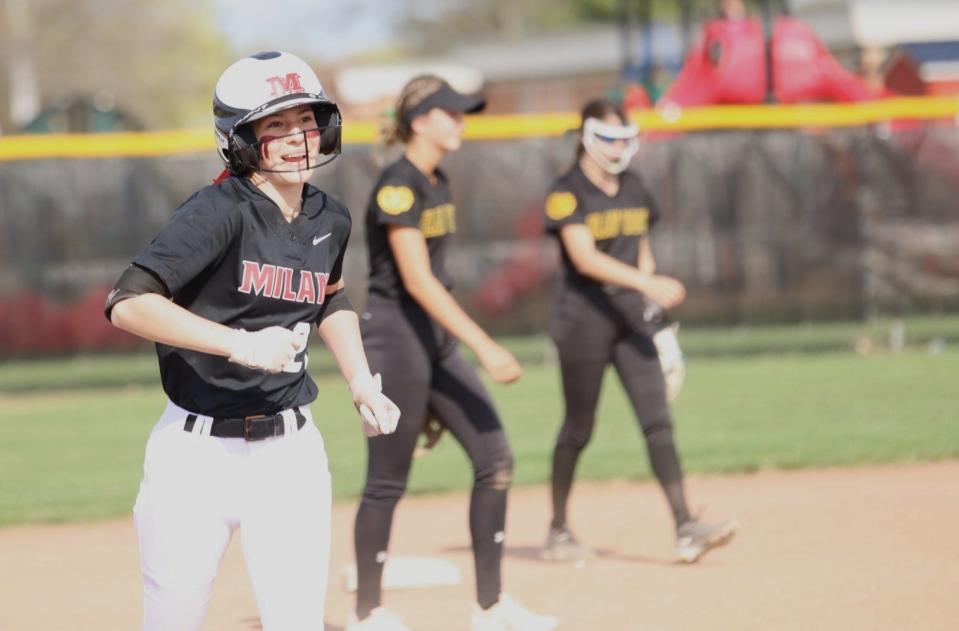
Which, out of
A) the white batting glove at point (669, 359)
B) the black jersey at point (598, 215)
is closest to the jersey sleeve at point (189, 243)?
the black jersey at point (598, 215)

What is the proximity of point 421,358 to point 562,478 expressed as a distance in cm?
153

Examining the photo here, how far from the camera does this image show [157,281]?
Answer: 3807mm

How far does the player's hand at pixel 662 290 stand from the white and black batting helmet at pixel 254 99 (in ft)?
9.06

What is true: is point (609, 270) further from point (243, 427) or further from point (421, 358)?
point (243, 427)

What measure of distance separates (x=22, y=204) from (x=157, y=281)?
1115cm

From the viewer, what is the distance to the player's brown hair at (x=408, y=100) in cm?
603

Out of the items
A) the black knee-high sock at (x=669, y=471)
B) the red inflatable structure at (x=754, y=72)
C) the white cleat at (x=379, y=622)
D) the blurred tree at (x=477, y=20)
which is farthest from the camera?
the blurred tree at (x=477, y=20)

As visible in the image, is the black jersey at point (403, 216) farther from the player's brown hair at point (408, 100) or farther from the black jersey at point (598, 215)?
the black jersey at point (598, 215)

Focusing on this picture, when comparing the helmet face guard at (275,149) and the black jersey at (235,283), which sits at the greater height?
the helmet face guard at (275,149)

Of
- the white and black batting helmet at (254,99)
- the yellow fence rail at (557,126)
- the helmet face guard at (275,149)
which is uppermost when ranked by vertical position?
the white and black batting helmet at (254,99)

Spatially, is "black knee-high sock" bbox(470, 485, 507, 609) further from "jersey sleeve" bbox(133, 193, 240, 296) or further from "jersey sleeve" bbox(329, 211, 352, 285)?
"jersey sleeve" bbox(133, 193, 240, 296)

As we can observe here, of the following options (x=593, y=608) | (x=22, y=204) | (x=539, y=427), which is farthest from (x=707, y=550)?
(x=22, y=204)

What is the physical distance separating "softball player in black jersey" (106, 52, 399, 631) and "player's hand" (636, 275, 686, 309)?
270 cm

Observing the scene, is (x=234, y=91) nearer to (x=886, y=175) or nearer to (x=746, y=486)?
(x=746, y=486)
